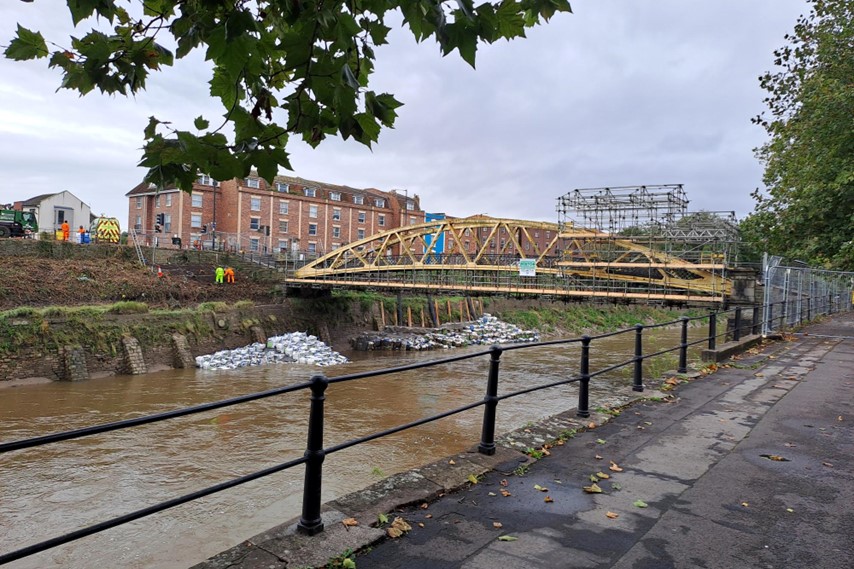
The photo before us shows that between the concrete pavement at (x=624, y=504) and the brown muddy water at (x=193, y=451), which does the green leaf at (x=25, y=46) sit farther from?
the brown muddy water at (x=193, y=451)

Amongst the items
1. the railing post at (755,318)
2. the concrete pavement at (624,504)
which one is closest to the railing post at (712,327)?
the concrete pavement at (624,504)

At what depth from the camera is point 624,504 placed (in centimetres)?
402

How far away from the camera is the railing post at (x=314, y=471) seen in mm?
3346

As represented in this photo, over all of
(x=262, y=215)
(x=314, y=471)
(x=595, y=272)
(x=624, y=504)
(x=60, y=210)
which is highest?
(x=262, y=215)

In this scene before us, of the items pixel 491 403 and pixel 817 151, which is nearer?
pixel 491 403

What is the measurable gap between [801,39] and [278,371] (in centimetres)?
2163

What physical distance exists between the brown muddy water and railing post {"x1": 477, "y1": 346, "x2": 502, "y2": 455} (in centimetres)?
302

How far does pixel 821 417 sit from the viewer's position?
6.73 meters

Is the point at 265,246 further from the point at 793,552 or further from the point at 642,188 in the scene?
the point at 793,552

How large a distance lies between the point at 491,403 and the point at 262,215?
54971 mm

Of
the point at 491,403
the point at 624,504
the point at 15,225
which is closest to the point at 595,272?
the point at 491,403

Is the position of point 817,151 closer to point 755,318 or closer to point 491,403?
point 755,318

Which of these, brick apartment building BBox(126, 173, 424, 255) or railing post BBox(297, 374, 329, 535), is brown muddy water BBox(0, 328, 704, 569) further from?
brick apartment building BBox(126, 173, 424, 255)

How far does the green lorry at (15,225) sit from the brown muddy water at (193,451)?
17.3m
